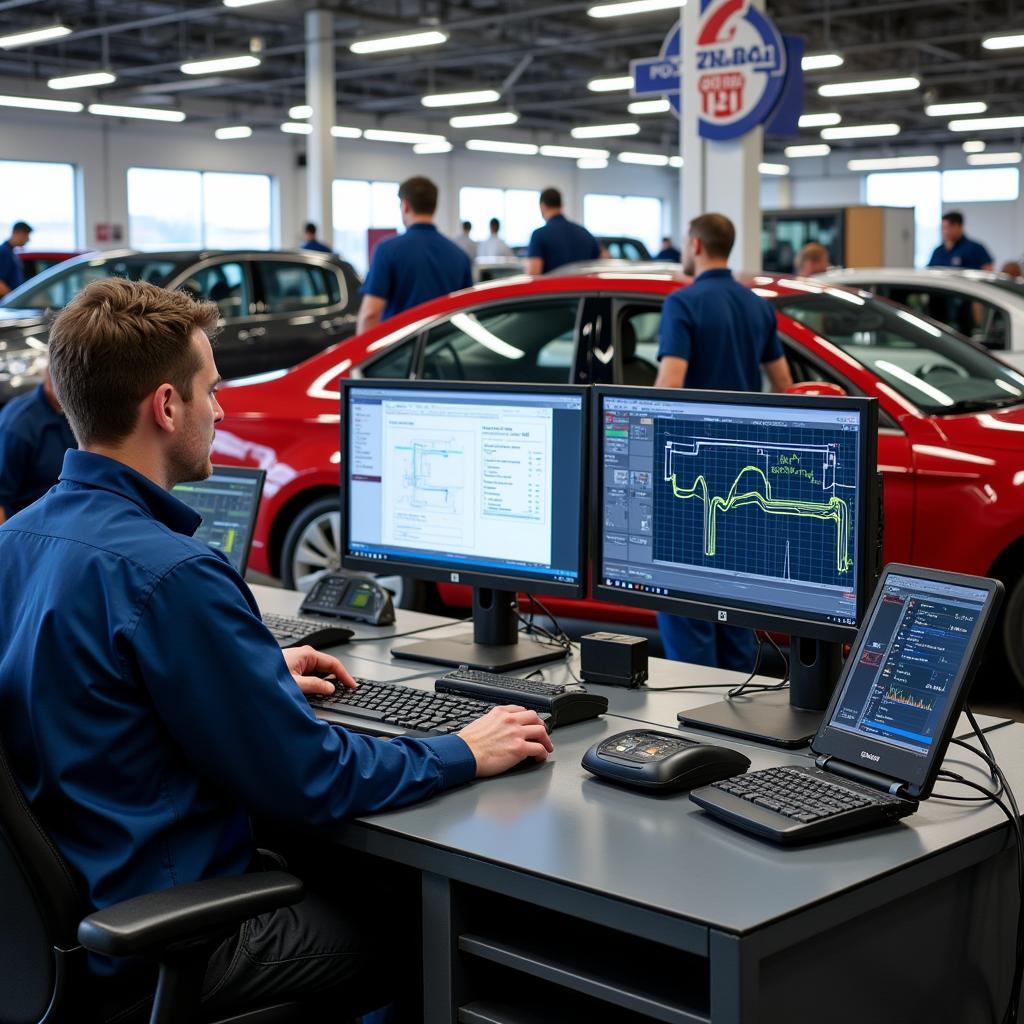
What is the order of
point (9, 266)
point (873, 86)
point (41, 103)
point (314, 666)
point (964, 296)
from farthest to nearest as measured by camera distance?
point (41, 103) → point (873, 86) → point (9, 266) → point (964, 296) → point (314, 666)

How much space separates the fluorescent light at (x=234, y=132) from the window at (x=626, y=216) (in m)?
9.05

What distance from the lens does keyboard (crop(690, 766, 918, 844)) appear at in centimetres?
200

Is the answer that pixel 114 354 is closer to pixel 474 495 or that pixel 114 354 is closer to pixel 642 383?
pixel 474 495

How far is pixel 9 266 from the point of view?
1426 cm

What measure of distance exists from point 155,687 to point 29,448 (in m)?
2.87

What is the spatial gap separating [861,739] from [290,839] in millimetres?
1053

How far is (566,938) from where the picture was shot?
2.13 meters

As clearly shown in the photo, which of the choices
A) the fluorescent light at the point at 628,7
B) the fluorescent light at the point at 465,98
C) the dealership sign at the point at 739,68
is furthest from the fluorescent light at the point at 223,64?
the dealership sign at the point at 739,68

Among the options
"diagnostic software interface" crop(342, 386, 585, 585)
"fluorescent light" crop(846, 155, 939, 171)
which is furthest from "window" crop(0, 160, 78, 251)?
"diagnostic software interface" crop(342, 386, 585, 585)

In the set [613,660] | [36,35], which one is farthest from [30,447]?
[36,35]

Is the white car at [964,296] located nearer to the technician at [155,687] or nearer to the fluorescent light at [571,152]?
the technician at [155,687]

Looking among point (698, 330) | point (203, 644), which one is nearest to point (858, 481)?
point (203, 644)

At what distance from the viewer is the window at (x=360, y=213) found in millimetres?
27234

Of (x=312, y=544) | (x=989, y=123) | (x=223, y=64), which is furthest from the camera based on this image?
(x=989, y=123)
